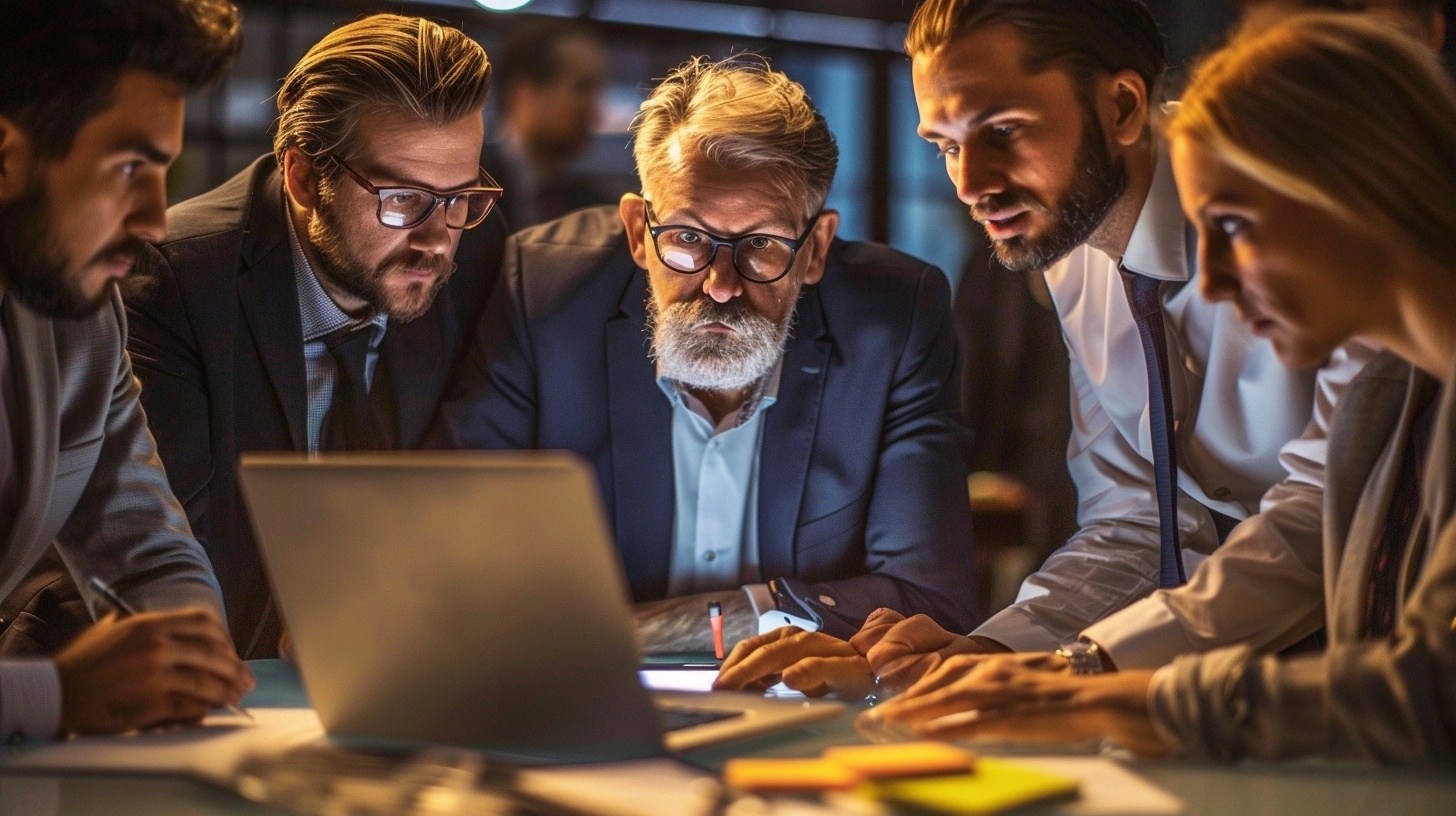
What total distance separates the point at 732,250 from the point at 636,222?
235 mm

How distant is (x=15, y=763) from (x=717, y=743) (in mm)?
628

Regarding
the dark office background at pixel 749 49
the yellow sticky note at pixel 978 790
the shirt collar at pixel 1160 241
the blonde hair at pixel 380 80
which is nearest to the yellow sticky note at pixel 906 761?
the yellow sticky note at pixel 978 790

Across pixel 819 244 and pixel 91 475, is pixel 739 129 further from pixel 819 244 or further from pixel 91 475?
pixel 91 475

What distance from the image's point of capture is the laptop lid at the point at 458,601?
3.19 ft

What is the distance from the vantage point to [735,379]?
2436mm

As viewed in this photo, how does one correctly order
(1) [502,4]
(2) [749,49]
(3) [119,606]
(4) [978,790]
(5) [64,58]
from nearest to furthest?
(4) [978,790]
(3) [119,606]
(5) [64,58]
(1) [502,4]
(2) [749,49]

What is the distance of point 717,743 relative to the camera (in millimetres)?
1174

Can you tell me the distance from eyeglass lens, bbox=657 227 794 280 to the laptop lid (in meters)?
1.33

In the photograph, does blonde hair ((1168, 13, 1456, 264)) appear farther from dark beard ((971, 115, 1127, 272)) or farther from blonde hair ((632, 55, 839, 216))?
blonde hair ((632, 55, 839, 216))

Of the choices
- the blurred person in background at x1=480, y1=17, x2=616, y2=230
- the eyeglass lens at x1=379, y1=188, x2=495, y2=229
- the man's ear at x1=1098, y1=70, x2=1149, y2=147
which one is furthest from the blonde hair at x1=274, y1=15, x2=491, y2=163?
the blurred person in background at x1=480, y1=17, x2=616, y2=230

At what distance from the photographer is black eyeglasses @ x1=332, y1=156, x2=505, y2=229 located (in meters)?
2.36

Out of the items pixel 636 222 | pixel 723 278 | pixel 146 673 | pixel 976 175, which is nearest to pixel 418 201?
pixel 636 222

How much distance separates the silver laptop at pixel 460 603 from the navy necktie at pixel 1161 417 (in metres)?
1.14

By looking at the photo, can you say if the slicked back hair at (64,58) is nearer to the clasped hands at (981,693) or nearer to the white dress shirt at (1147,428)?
the clasped hands at (981,693)
